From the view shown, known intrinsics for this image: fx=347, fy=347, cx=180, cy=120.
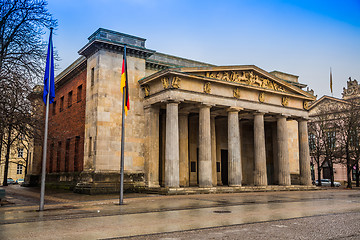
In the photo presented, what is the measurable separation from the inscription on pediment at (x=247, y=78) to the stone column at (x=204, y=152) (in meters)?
3.32

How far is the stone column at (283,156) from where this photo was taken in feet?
116

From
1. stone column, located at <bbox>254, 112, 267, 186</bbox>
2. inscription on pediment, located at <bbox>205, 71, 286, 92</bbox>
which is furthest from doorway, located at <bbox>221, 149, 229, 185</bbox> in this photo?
inscription on pediment, located at <bbox>205, 71, 286, 92</bbox>

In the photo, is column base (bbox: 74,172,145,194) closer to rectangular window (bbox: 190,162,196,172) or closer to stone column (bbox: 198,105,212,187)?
stone column (bbox: 198,105,212,187)

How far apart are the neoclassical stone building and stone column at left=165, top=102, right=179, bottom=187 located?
8 cm

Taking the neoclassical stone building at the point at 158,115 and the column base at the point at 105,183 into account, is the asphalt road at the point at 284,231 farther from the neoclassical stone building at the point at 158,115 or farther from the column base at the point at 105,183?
the column base at the point at 105,183

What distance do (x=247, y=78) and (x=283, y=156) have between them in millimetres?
9045

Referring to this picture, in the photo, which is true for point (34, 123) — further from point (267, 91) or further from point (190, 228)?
point (267, 91)

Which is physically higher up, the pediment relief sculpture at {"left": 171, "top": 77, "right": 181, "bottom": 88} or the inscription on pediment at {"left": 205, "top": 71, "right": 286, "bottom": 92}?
the inscription on pediment at {"left": 205, "top": 71, "right": 286, "bottom": 92}

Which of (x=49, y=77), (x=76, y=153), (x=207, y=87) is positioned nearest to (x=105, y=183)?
(x=76, y=153)

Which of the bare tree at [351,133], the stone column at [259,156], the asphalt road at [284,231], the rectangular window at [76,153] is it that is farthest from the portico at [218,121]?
the asphalt road at [284,231]

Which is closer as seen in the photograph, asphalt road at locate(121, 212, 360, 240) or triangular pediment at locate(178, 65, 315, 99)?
asphalt road at locate(121, 212, 360, 240)

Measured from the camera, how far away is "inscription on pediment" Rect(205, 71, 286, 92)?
1249 inches

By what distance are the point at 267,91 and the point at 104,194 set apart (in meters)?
18.6

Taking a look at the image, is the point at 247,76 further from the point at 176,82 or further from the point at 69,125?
the point at 69,125
